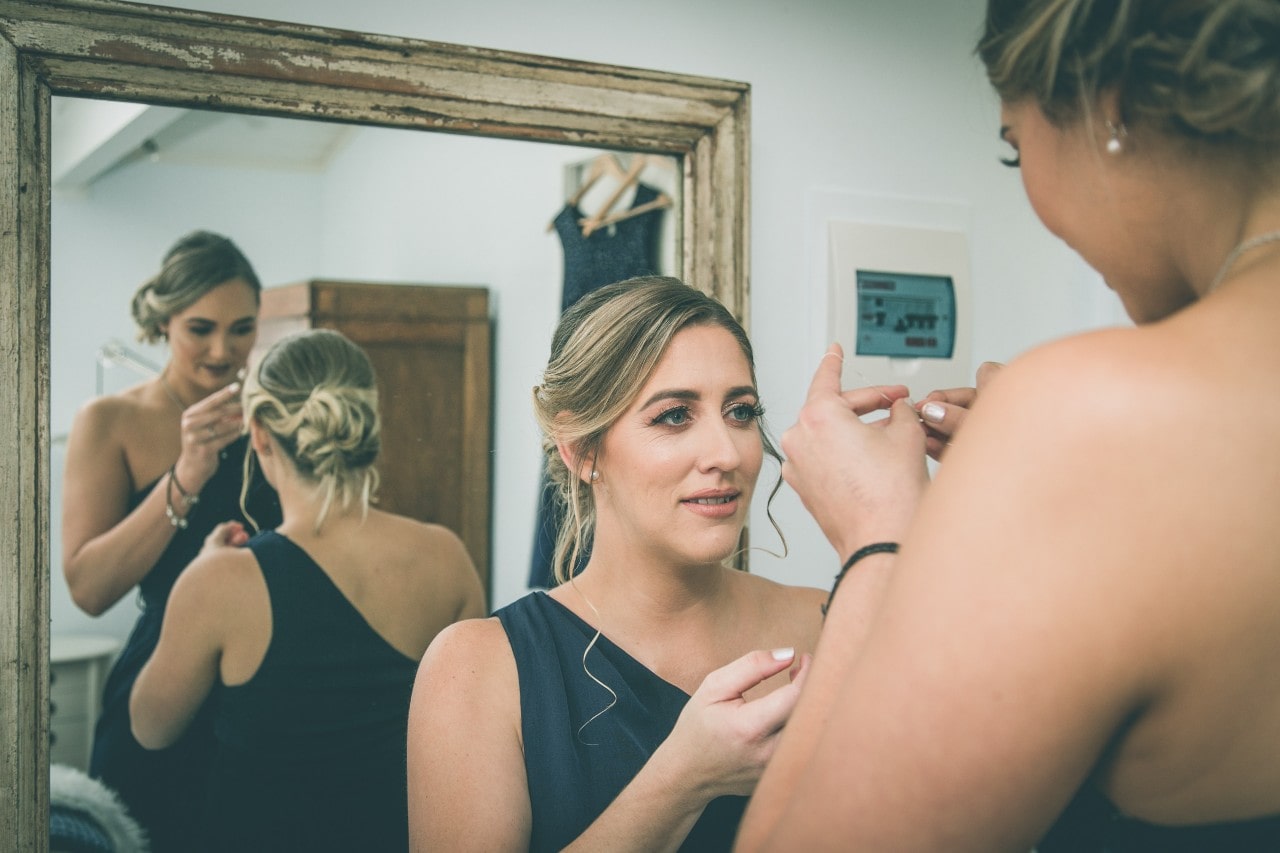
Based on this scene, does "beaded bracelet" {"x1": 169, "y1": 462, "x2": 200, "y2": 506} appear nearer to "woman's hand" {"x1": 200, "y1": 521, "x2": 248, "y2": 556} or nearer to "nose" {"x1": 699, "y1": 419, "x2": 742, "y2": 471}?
"woman's hand" {"x1": 200, "y1": 521, "x2": 248, "y2": 556}

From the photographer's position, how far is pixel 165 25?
120 cm

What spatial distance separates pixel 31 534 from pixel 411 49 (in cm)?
74

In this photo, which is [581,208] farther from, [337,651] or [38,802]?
[38,802]

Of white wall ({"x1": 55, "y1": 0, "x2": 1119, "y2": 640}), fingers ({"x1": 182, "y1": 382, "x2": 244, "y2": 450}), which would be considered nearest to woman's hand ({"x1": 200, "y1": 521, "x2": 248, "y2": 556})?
fingers ({"x1": 182, "y1": 382, "x2": 244, "y2": 450})

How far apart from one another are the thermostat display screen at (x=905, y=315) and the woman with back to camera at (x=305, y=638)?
852 mm

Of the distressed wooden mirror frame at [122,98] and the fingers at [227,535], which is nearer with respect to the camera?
the distressed wooden mirror frame at [122,98]

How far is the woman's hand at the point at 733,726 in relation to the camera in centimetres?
98

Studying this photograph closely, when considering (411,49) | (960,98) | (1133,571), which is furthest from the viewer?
(960,98)

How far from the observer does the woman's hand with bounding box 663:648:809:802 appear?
0.98m

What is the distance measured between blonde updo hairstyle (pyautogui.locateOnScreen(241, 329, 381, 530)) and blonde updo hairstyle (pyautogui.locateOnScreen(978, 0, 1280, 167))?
2.86ft

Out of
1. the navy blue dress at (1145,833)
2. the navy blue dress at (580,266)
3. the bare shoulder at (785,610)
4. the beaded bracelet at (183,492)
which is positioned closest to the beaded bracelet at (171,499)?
the beaded bracelet at (183,492)

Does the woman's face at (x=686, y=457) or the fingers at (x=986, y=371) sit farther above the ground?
the fingers at (x=986, y=371)

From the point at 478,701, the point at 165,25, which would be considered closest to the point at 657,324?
the point at 478,701

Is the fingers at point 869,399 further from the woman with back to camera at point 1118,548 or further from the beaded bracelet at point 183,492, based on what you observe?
the beaded bracelet at point 183,492
